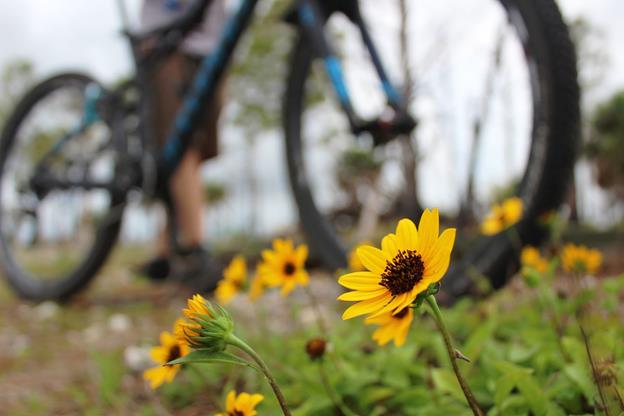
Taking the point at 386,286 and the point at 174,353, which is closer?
the point at 386,286

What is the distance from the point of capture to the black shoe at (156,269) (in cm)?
335

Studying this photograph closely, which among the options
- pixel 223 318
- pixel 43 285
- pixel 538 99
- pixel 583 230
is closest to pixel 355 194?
pixel 583 230

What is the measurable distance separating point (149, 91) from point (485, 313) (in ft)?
7.27

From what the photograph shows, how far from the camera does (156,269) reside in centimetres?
335

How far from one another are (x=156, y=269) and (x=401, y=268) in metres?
2.95

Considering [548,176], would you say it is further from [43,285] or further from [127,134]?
[43,285]

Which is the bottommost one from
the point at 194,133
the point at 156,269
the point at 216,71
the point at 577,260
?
the point at 577,260

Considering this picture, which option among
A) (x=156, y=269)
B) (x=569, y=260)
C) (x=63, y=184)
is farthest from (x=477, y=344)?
(x=63, y=184)

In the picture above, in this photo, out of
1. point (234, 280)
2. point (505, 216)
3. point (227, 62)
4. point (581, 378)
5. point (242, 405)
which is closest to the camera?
point (242, 405)

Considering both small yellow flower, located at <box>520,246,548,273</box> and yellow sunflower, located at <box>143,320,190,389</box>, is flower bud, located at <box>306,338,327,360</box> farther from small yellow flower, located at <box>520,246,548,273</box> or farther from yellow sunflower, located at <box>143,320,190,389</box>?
small yellow flower, located at <box>520,246,548,273</box>

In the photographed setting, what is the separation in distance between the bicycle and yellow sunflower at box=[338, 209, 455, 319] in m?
1.05

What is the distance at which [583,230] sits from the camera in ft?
22.2

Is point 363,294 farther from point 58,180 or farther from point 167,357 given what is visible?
point 58,180

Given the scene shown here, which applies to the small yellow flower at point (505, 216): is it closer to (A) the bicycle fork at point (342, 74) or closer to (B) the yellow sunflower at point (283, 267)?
(A) the bicycle fork at point (342, 74)
